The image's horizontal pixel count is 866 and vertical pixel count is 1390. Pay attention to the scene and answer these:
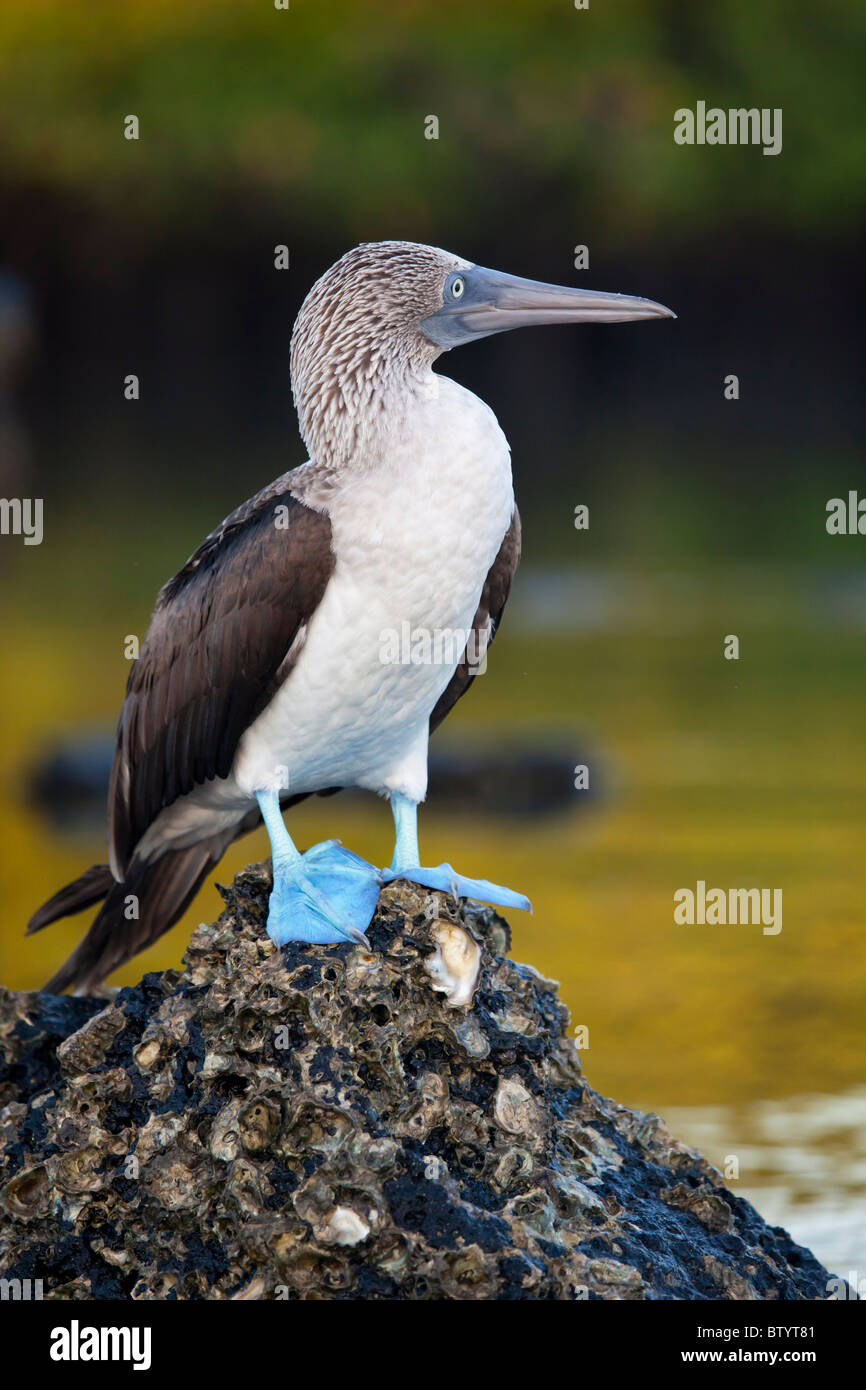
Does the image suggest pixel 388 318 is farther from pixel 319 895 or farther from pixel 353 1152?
pixel 353 1152

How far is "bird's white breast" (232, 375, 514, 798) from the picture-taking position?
5.78 metres

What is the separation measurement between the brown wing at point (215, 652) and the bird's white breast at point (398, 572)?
0.08 metres

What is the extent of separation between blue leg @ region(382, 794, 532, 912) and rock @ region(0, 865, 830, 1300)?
0.08 m

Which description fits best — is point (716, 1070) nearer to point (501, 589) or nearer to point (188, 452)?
point (501, 589)

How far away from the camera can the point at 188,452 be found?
31.3 meters

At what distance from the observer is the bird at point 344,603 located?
228 inches

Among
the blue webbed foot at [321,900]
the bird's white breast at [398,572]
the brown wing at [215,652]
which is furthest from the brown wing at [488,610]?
the blue webbed foot at [321,900]

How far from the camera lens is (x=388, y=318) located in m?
6.07

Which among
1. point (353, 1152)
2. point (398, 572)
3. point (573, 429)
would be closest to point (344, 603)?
point (398, 572)

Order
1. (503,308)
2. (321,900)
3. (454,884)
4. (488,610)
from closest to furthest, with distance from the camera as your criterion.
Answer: (321,900)
(454,884)
(503,308)
(488,610)

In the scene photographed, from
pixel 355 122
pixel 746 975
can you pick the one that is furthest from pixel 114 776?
pixel 355 122

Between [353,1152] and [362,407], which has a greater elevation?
[362,407]

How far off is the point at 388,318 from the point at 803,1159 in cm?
332
